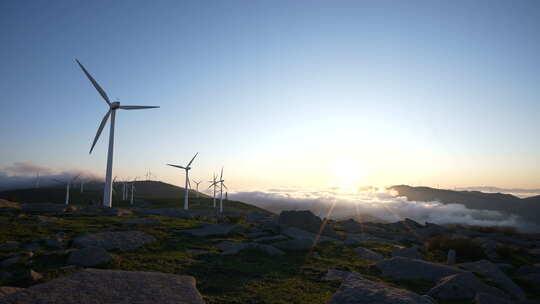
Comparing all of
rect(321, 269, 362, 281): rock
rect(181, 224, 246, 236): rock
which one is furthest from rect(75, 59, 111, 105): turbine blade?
rect(321, 269, 362, 281): rock

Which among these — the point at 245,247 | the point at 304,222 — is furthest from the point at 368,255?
the point at 304,222

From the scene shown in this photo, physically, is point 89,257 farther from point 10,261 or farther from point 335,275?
point 335,275

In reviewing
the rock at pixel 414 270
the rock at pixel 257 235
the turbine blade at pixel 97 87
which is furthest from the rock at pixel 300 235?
the turbine blade at pixel 97 87

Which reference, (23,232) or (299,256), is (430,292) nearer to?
(299,256)

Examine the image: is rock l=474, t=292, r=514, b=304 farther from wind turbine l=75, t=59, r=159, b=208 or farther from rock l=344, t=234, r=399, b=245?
wind turbine l=75, t=59, r=159, b=208

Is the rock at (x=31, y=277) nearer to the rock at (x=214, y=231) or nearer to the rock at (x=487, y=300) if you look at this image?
the rock at (x=487, y=300)

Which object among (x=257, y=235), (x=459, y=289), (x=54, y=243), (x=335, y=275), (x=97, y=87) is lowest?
(x=257, y=235)

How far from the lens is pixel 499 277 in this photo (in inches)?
685

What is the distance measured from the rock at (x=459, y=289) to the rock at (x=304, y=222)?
2196cm

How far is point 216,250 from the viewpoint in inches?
818

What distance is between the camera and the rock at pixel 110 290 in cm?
903

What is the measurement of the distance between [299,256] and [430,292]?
9.35 meters

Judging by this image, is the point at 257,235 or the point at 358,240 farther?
the point at 358,240

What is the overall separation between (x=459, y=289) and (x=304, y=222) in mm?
24990
